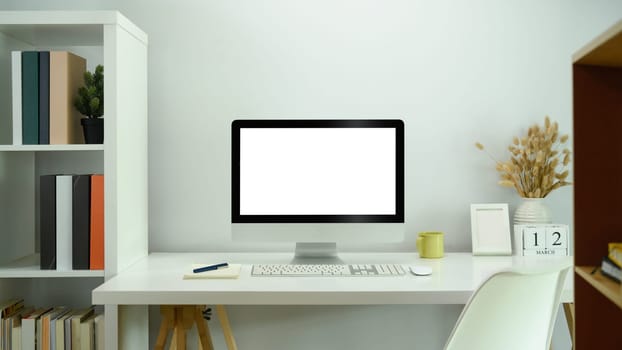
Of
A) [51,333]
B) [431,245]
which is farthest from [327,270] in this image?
[51,333]

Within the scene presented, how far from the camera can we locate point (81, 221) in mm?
2023

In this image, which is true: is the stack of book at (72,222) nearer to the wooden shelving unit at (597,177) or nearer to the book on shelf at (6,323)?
the book on shelf at (6,323)

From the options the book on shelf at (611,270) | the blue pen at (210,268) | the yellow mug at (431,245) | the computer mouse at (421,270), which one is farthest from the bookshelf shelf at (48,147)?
the book on shelf at (611,270)

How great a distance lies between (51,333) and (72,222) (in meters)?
0.39

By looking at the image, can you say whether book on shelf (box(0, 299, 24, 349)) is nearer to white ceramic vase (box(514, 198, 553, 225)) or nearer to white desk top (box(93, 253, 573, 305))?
white desk top (box(93, 253, 573, 305))

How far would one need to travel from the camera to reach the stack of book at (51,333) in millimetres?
2025

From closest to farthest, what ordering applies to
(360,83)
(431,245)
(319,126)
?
1. (319,126)
2. (431,245)
3. (360,83)

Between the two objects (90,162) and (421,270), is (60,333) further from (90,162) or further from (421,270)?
(421,270)

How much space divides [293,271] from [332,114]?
0.78 meters

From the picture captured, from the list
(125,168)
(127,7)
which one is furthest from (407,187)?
(127,7)

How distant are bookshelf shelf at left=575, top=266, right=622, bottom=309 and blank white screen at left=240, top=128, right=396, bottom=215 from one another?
1138mm

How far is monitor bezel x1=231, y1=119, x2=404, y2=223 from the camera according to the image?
86.0 inches

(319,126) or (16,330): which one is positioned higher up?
(319,126)

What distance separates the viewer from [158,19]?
2486 millimetres
